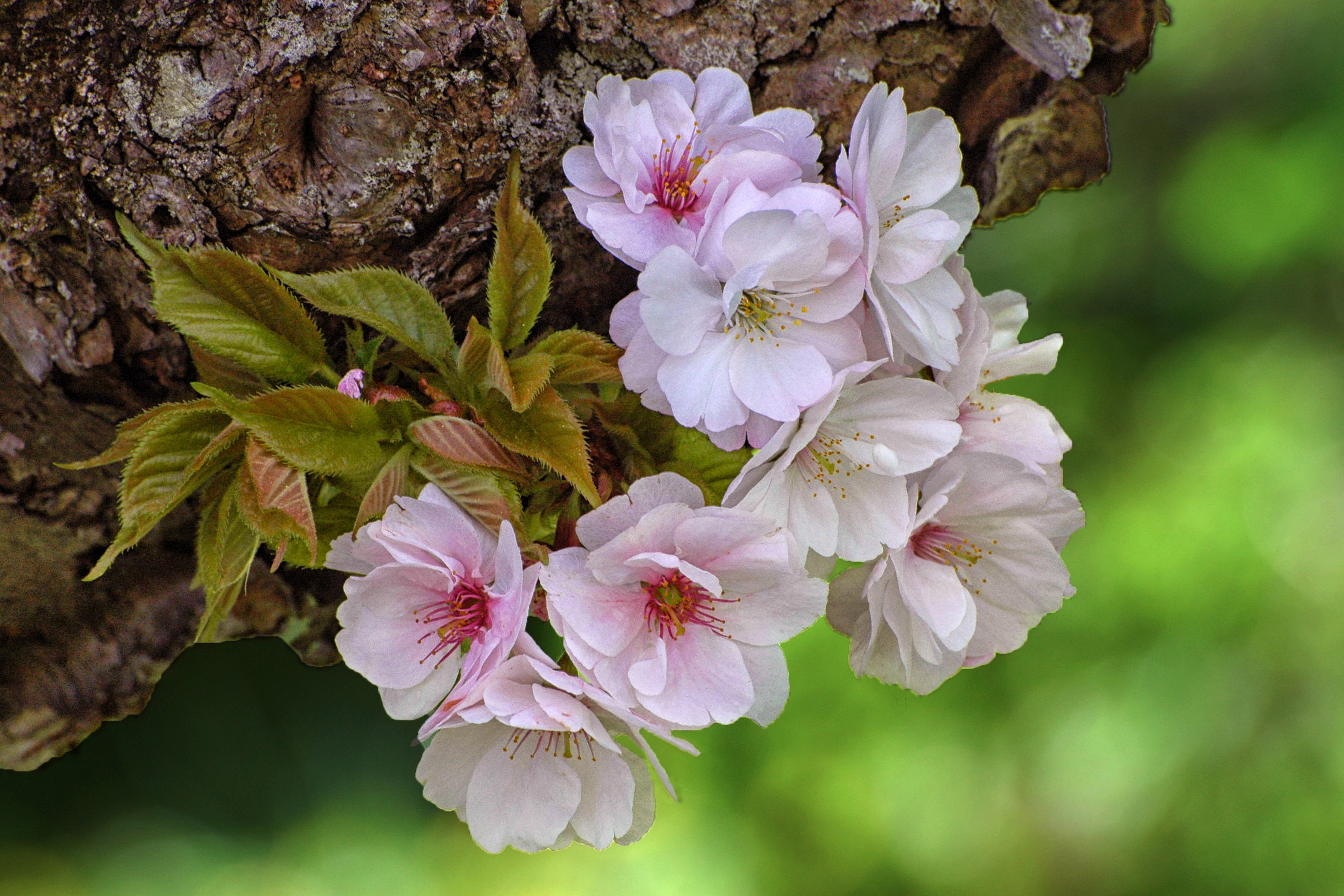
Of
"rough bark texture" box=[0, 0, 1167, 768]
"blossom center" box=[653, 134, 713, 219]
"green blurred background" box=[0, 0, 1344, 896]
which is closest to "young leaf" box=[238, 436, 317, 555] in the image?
"rough bark texture" box=[0, 0, 1167, 768]

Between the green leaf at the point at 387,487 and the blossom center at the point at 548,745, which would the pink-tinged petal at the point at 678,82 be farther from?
the blossom center at the point at 548,745

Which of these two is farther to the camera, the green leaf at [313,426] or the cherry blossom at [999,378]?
the cherry blossom at [999,378]

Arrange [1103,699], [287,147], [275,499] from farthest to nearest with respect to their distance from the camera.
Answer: [1103,699] < [287,147] < [275,499]

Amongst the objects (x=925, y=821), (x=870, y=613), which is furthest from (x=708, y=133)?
(x=925, y=821)

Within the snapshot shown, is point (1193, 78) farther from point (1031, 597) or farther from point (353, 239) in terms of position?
point (353, 239)

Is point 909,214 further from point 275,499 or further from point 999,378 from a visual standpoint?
point 275,499

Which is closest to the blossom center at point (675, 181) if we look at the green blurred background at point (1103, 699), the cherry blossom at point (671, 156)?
the cherry blossom at point (671, 156)

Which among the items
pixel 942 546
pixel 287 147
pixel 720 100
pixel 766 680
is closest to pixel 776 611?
pixel 766 680
